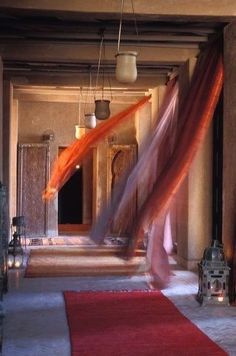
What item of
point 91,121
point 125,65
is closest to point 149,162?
point 91,121

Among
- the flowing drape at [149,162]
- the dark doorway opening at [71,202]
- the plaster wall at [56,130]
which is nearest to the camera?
the flowing drape at [149,162]

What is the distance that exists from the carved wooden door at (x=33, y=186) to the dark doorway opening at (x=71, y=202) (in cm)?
240

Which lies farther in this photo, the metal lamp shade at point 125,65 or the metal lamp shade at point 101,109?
the metal lamp shade at point 101,109

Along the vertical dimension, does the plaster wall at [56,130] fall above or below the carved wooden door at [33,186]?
above

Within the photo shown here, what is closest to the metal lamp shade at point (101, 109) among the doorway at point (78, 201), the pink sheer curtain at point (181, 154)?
the pink sheer curtain at point (181, 154)

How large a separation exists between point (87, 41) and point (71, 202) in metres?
7.19

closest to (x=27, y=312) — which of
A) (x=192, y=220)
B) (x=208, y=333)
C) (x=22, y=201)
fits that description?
(x=208, y=333)

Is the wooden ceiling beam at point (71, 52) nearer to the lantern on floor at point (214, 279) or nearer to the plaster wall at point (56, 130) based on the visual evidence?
the lantern on floor at point (214, 279)

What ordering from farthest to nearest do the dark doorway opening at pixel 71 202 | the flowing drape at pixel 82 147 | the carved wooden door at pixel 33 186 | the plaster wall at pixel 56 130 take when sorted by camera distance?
the dark doorway opening at pixel 71 202 → the plaster wall at pixel 56 130 → the carved wooden door at pixel 33 186 → the flowing drape at pixel 82 147

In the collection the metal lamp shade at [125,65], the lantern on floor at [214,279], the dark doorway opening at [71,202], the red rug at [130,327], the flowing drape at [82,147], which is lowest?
the red rug at [130,327]

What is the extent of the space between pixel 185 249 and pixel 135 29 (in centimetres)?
298

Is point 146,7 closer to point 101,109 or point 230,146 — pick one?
point 230,146

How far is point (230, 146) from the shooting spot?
575 cm

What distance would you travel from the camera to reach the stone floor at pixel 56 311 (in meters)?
4.07
